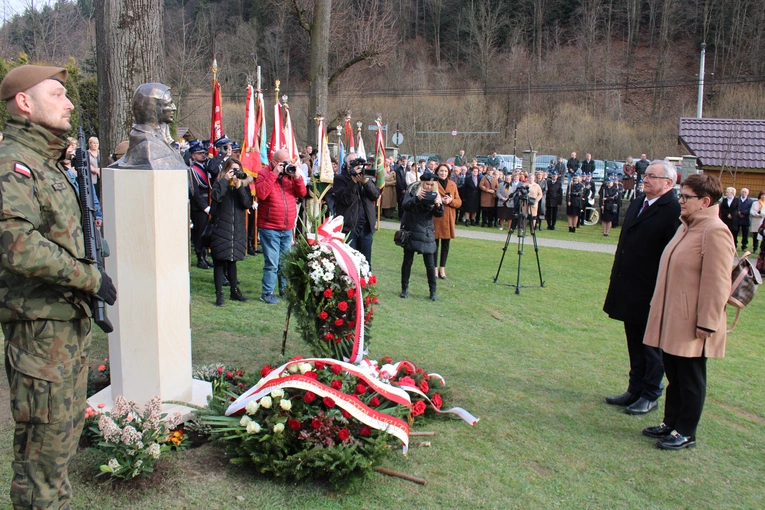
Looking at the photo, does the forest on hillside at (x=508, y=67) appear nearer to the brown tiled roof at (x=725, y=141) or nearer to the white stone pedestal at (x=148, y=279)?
the brown tiled roof at (x=725, y=141)

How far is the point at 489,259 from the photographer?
1408cm

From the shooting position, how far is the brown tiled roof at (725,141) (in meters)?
20.0

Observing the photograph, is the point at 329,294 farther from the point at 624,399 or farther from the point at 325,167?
the point at 325,167

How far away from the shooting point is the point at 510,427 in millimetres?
5168

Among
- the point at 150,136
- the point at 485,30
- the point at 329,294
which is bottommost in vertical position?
the point at 329,294

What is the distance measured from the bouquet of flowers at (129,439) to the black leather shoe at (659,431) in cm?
373

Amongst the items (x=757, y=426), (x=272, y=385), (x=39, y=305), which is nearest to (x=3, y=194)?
(x=39, y=305)

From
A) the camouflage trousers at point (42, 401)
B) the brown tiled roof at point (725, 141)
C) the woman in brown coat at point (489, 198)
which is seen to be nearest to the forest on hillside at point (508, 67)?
the woman in brown coat at point (489, 198)

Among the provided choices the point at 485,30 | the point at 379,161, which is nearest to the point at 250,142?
the point at 379,161

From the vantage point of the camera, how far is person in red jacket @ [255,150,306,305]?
28.6ft

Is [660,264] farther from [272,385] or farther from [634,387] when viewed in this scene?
[272,385]

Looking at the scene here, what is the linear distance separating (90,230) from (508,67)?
5314 cm

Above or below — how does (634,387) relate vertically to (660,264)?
below

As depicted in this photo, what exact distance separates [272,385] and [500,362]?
3256 millimetres
